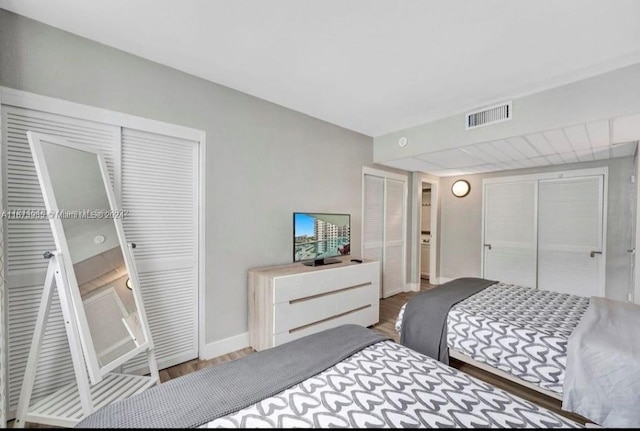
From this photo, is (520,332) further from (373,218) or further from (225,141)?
(225,141)

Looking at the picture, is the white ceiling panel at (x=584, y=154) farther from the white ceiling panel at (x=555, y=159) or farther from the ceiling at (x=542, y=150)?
the white ceiling panel at (x=555, y=159)

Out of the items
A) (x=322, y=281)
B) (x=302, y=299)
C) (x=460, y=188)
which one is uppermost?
(x=460, y=188)

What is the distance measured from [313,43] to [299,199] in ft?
5.14

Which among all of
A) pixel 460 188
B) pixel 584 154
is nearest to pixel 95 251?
pixel 584 154

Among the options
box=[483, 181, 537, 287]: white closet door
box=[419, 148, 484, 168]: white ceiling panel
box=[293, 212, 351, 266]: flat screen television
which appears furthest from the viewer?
box=[483, 181, 537, 287]: white closet door

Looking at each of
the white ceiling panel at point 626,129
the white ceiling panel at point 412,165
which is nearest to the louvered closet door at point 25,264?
the white ceiling panel at point 412,165

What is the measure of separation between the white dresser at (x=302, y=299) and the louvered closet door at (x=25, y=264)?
52.0 inches

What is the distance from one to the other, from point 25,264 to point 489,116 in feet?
12.9

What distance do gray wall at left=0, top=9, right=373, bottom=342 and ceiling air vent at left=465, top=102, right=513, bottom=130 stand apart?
142cm

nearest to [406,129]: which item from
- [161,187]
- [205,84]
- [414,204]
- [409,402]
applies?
[414,204]

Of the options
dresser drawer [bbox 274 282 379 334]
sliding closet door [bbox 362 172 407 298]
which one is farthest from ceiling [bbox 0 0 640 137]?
dresser drawer [bbox 274 282 379 334]

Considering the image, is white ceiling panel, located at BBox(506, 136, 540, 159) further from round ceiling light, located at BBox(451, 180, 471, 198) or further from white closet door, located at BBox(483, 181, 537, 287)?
round ceiling light, located at BBox(451, 180, 471, 198)

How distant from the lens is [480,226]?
182 inches

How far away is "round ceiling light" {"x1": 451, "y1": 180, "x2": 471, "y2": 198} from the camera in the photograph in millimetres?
4781
